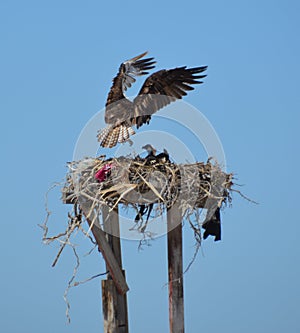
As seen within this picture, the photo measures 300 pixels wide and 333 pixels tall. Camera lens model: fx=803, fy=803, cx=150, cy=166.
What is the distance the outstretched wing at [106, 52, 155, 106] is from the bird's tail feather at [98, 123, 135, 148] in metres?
0.56

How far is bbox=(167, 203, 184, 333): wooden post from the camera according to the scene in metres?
8.23

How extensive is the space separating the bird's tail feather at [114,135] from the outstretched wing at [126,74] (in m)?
0.56

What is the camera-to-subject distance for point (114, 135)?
9.74m

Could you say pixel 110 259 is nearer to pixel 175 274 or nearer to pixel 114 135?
pixel 175 274

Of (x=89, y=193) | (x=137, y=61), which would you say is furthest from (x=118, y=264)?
(x=137, y=61)

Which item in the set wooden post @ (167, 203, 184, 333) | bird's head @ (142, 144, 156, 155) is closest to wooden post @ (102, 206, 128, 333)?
wooden post @ (167, 203, 184, 333)

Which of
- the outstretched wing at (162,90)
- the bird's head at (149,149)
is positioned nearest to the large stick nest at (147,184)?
the bird's head at (149,149)

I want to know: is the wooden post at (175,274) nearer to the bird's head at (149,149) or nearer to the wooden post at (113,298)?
the wooden post at (113,298)

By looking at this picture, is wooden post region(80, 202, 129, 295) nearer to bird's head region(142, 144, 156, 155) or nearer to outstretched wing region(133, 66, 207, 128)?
bird's head region(142, 144, 156, 155)

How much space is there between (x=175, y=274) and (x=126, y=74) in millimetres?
3538

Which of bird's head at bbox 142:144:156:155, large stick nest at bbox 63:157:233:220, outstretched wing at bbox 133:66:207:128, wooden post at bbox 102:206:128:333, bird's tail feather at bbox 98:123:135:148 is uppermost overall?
outstretched wing at bbox 133:66:207:128

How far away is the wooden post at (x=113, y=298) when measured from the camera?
27.1 feet

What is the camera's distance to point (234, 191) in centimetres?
826

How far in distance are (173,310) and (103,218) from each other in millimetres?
1191
